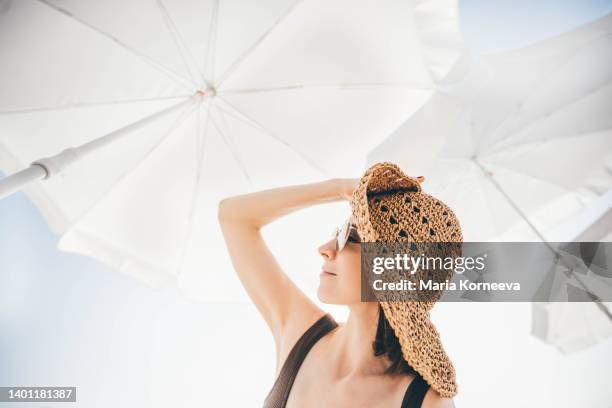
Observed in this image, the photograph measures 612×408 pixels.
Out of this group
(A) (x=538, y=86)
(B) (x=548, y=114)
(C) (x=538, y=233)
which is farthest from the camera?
(C) (x=538, y=233)

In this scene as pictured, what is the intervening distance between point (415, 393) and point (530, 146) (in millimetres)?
2982

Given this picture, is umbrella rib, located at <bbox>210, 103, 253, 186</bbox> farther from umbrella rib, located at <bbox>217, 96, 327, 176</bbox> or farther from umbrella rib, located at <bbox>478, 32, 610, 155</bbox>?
umbrella rib, located at <bbox>478, 32, 610, 155</bbox>

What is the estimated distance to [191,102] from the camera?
2.56 meters

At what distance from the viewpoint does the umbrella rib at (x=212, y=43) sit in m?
2.31

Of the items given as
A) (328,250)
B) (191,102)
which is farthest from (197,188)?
(328,250)

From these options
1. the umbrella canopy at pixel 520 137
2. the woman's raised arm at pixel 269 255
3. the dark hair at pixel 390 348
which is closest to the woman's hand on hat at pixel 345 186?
the woman's raised arm at pixel 269 255

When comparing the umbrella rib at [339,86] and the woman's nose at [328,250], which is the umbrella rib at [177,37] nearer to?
the umbrella rib at [339,86]

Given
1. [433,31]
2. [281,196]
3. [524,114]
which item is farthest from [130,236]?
[524,114]

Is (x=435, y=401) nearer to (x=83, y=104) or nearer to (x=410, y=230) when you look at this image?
(x=410, y=230)

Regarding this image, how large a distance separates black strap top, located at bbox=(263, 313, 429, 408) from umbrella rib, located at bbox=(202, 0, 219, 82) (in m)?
1.79

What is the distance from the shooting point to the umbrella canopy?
2537 mm

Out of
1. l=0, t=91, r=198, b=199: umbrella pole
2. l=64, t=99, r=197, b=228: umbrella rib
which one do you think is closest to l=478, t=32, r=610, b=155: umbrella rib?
l=64, t=99, r=197, b=228: umbrella rib

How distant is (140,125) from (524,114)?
9.58ft

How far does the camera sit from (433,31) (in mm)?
2205
